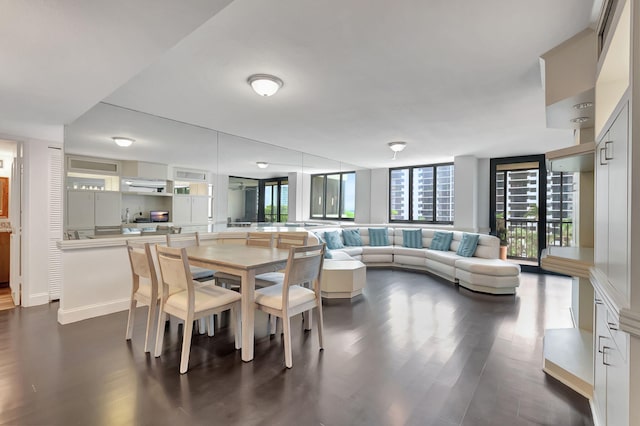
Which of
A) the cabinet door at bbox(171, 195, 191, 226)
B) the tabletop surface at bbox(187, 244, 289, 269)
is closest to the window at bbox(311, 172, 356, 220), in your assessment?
the cabinet door at bbox(171, 195, 191, 226)

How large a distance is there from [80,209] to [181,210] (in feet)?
3.74

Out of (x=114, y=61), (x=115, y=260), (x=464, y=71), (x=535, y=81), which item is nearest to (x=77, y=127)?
(x=115, y=260)

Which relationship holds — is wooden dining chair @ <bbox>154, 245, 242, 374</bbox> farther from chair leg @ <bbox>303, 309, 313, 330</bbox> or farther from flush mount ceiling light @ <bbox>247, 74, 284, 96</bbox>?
flush mount ceiling light @ <bbox>247, 74, 284, 96</bbox>

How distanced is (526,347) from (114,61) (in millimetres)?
4007

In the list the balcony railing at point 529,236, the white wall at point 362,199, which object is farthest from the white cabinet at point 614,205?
the white wall at point 362,199

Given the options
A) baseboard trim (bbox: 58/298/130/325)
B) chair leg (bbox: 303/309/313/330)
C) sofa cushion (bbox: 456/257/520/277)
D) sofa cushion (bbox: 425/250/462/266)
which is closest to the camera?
chair leg (bbox: 303/309/313/330)

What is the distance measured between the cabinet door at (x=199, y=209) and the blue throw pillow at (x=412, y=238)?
4.34m

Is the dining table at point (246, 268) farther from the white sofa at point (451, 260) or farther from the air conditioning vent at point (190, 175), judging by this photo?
the white sofa at point (451, 260)

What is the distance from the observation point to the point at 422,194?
7824 mm

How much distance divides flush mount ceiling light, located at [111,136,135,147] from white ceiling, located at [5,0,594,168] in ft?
0.49

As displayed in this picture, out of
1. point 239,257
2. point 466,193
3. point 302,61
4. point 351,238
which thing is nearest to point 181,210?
point 239,257

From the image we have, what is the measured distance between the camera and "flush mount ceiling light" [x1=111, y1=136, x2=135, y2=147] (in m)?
3.75

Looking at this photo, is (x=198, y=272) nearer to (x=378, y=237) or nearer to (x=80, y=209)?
(x=80, y=209)

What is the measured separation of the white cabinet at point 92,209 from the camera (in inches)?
133
